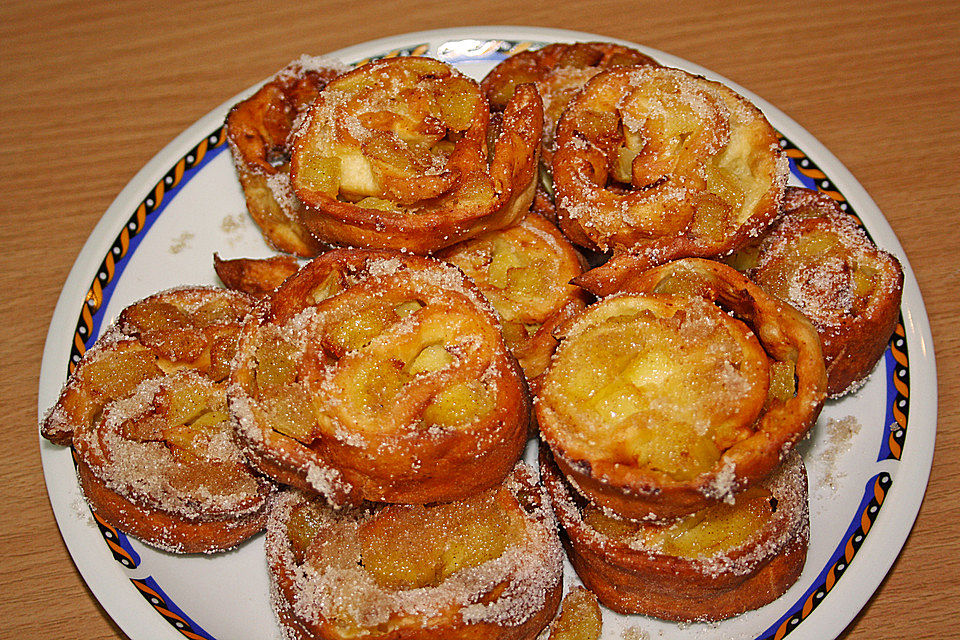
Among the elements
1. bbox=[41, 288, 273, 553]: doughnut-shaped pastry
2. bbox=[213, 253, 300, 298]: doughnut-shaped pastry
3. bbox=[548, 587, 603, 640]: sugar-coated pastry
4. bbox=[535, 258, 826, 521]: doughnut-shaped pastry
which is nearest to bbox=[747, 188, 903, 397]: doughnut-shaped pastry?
bbox=[535, 258, 826, 521]: doughnut-shaped pastry

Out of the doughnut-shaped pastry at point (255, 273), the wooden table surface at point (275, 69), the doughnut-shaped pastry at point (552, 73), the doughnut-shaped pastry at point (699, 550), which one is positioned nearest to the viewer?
the doughnut-shaped pastry at point (699, 550)

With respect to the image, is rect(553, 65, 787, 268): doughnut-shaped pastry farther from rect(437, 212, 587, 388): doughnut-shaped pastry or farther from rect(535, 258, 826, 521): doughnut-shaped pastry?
rect(535, 258, 826, 521): doughnut-shaped pastry

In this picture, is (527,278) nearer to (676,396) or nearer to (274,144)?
(676,396)

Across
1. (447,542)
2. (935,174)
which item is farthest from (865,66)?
(447,542)

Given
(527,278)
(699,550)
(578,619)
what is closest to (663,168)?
(527,278)

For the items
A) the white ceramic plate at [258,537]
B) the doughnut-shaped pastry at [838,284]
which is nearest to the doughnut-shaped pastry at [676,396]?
the doughnut-shaped pastry at [838,284]

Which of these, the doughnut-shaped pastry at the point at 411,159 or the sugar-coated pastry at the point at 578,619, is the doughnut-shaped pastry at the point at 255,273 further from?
the sugar-coated pastry at the point at 578,619
